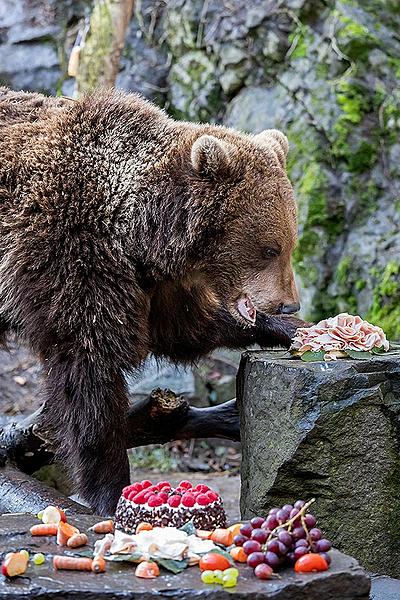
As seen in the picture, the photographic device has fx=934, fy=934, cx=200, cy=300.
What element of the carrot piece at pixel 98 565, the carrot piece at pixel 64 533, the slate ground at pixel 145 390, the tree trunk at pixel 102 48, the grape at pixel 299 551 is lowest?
the slate ground at pixel 145 390

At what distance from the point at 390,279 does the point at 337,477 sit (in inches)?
193

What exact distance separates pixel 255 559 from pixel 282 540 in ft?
0.36

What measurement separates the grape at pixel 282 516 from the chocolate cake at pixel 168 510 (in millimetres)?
423

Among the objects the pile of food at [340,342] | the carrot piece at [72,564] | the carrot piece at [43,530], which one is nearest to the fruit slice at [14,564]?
the carrot piece at [72,564]

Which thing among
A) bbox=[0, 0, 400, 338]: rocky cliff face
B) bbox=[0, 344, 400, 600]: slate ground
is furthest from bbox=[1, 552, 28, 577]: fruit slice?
bbox=[0, 0, 400, 338]: rocky cliff face

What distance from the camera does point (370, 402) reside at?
4.54 meters

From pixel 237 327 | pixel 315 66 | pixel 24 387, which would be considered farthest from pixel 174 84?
Answer: pixel 237 327

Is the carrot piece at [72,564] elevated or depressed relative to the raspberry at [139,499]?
elevated

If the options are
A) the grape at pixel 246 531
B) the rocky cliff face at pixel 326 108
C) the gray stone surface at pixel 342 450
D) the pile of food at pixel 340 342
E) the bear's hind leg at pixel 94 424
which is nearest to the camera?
the grape at pixel 246 531

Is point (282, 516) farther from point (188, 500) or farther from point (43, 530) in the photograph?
point (43, 530)

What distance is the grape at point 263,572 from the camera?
3061mm

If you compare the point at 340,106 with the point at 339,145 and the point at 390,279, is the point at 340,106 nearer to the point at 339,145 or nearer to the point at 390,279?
the point at 339,145

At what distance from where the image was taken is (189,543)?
131 inches

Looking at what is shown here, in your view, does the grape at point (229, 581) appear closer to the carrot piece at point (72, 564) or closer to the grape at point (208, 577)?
the grape at point (208, 577)
